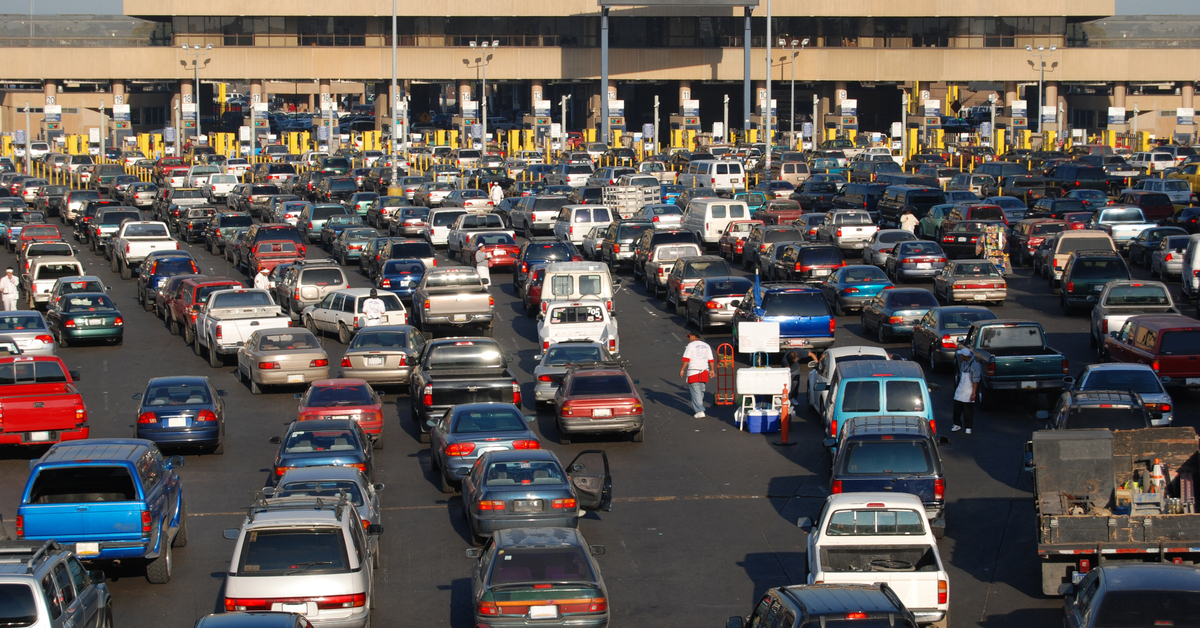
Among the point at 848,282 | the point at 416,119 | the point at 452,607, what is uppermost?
the point at 416,119

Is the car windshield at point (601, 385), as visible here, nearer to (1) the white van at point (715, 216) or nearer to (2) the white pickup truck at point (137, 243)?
(2) the white pickup truck at point (137, 243)

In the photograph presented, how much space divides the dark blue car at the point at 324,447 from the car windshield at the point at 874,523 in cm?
725

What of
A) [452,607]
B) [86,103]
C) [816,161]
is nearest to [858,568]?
[452,607]

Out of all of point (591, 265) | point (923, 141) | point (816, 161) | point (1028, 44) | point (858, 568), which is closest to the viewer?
point (858, 568)

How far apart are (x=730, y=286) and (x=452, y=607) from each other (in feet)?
59.9

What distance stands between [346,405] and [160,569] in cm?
678

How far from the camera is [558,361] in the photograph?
→ 84.4 ft

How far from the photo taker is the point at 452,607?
49.5ft

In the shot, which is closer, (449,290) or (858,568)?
(858,568)

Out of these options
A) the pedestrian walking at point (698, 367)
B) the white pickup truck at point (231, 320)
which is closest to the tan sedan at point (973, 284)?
the pedestrian walking at point (698, 367)

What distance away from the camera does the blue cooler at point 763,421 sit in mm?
Result: 24000

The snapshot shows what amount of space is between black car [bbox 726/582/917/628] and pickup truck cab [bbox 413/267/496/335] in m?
20.7

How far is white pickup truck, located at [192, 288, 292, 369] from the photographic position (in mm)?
29922

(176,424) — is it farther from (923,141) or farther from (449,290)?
(923,141)
